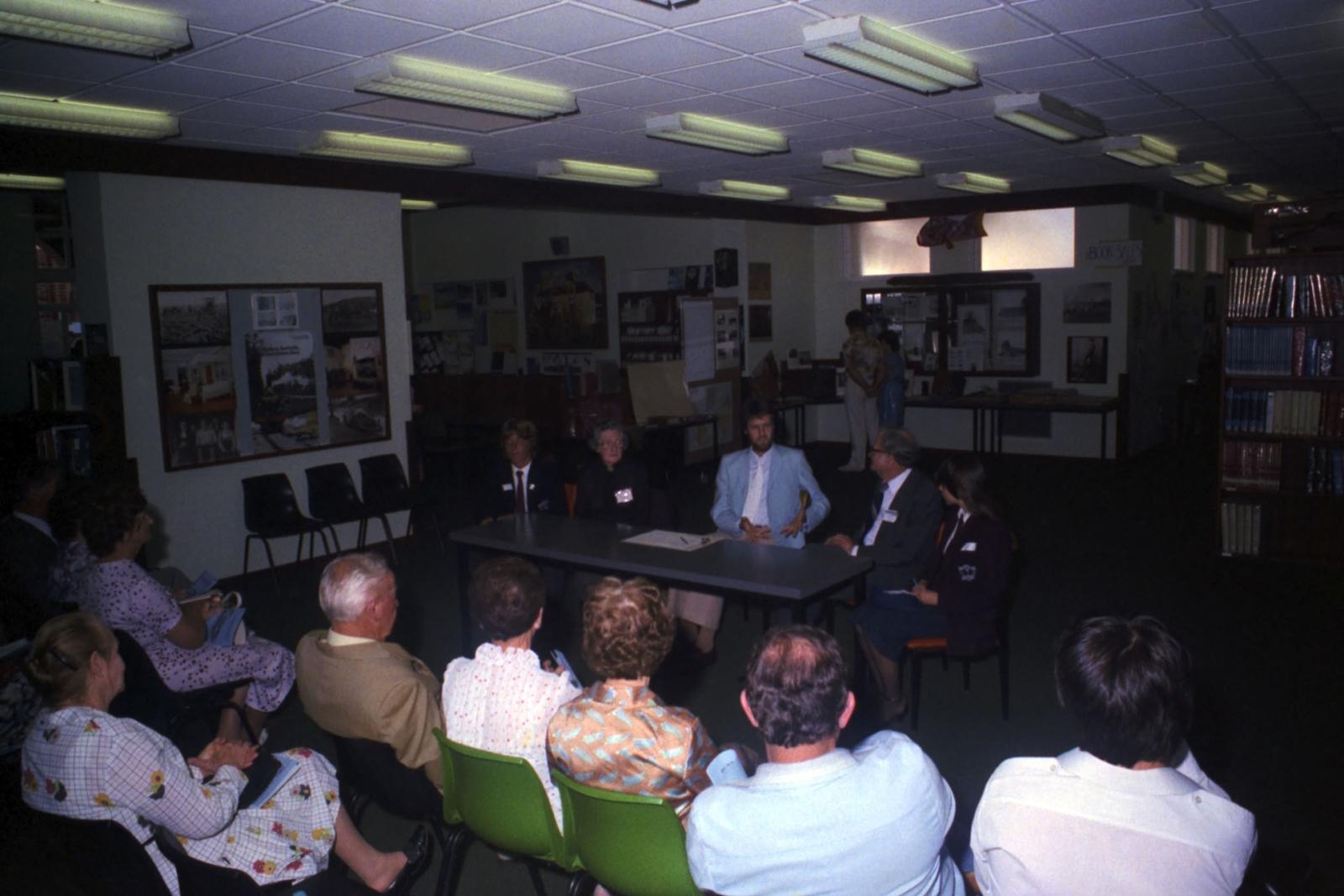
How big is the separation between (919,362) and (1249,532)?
5494 mm

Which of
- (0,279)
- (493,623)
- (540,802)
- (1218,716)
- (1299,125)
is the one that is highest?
(1299,125)

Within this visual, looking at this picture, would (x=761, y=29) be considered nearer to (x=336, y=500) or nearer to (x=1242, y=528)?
(x=336, y=500)

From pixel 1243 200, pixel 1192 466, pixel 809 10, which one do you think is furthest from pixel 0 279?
pixel 1243 200

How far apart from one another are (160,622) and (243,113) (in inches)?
120

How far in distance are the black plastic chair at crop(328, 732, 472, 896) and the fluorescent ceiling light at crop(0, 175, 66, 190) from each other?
19.5 feet

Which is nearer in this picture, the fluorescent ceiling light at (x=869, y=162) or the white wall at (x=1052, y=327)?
the fluorescent ceiling light at (x=869, y=162)

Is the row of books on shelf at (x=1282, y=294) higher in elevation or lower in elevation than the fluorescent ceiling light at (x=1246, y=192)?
lower

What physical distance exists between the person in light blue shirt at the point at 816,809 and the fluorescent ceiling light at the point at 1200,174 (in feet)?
28.3

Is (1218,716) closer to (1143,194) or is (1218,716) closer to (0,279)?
(1143,194)

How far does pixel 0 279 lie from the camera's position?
8844mm

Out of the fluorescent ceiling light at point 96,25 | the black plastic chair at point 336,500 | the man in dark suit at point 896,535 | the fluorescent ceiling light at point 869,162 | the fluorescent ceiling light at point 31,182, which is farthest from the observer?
the fluorescent ceiling light at point 869,162

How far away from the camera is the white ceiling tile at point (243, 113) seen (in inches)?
201

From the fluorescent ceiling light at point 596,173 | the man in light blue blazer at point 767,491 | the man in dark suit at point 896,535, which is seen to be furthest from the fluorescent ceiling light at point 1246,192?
the man in dark suit at point 896,535

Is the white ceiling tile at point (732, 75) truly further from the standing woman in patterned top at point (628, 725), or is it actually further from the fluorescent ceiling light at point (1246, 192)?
the fluorescent ceiling light at point (1246, 192)
